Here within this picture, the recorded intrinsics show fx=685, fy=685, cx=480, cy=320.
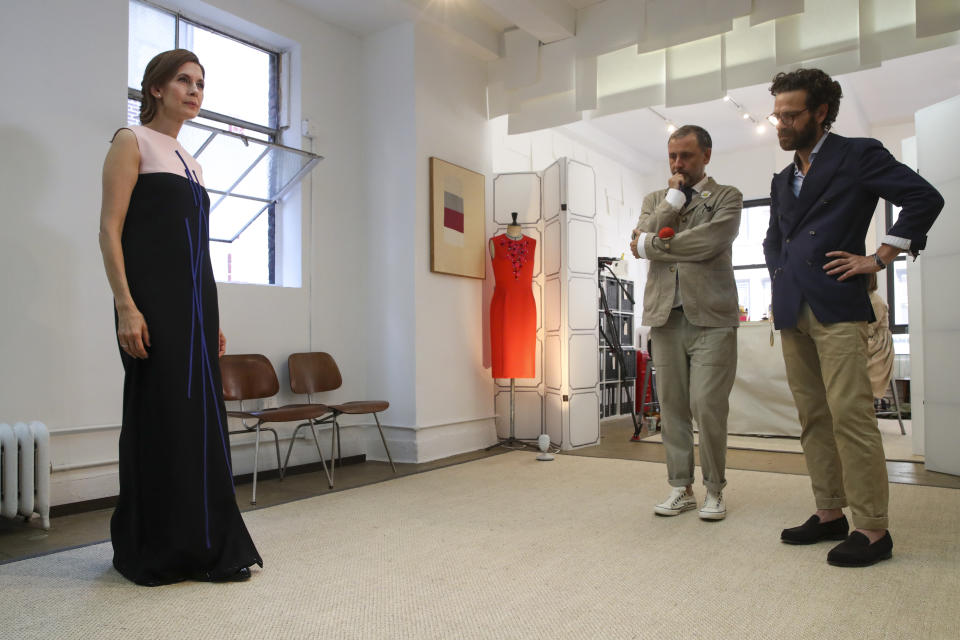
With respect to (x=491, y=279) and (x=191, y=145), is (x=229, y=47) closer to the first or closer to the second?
(x=191, y=145)

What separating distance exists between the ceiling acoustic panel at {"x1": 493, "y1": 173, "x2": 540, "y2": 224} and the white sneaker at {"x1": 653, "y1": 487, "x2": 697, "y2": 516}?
3.10m

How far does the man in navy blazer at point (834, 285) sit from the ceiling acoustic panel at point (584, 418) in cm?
284

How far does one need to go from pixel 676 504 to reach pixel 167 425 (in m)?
2.13

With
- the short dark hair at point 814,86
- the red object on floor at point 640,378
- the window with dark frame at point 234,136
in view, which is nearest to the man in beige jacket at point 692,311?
the short dark hair at point 814,86

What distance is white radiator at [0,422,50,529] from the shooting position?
288cm

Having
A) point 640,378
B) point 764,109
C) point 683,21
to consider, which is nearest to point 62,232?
point 683,21

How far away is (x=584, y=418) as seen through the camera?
5.52 m

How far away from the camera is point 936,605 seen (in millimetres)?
1894

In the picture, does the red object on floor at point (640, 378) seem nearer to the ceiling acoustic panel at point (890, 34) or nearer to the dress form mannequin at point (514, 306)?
the dress form mannequin at point (514, 306)

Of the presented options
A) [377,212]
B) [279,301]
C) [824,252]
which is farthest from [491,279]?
[824,252]

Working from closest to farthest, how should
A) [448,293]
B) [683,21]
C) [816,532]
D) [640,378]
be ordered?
1. [816,532]
2. [683,21]
3. [448,293]
4. [640,378]

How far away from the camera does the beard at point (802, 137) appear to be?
8.07ft

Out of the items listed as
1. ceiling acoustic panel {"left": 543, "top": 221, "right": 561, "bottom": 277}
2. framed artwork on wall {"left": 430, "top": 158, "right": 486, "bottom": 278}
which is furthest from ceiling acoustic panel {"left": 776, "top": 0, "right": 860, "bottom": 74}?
framed artwork on wall {"left": 430, "top": 158, "right": 486, "bottom": 278}

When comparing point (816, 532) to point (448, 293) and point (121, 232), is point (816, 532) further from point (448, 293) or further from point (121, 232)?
point (448, 293)
